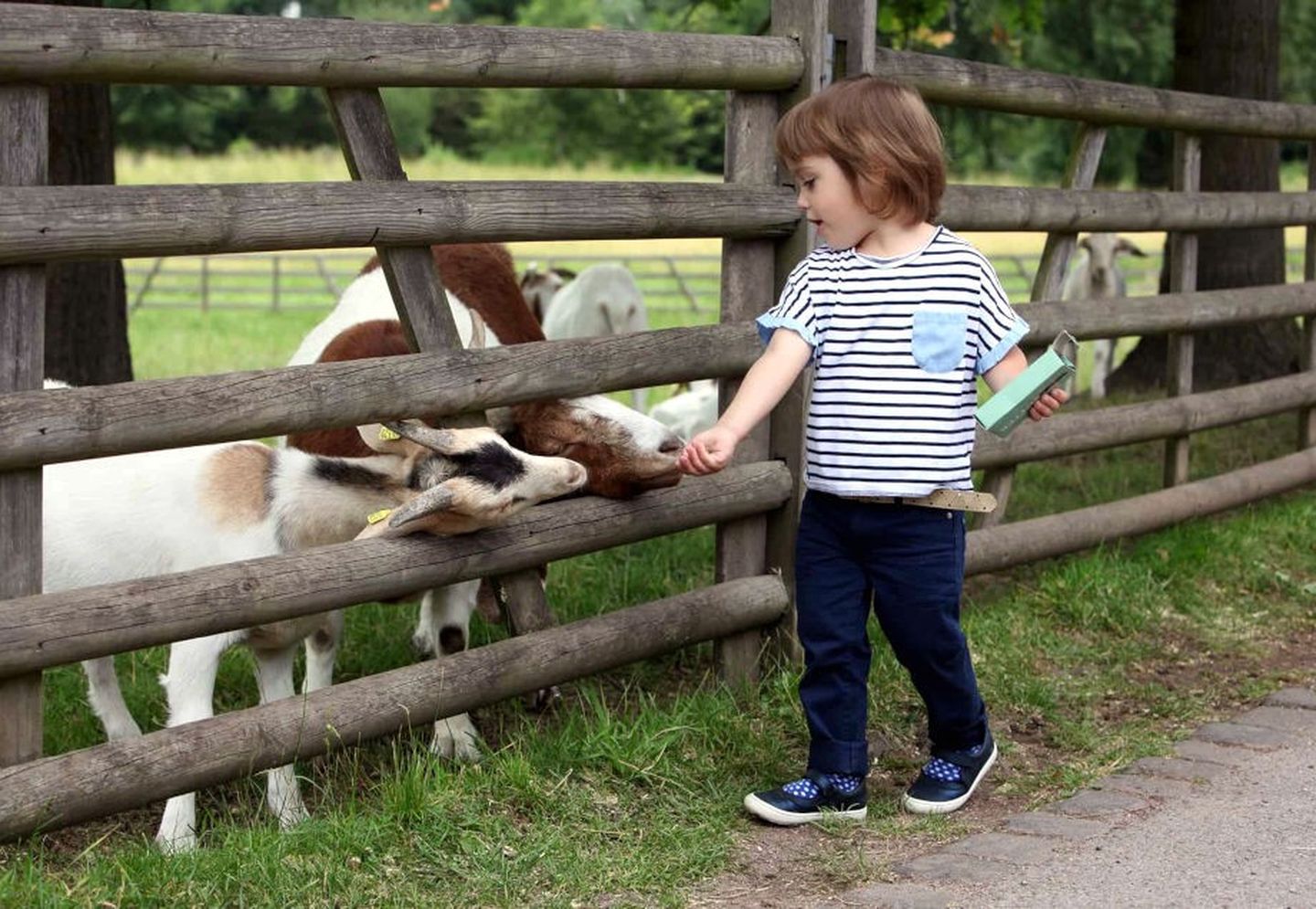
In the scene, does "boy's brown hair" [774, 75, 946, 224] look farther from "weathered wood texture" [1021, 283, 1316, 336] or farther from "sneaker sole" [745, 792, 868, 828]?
"weathered wood texture" [1021, 283, 1316, 336]

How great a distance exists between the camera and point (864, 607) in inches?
164

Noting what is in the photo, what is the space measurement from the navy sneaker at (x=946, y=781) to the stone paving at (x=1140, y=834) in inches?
6.0

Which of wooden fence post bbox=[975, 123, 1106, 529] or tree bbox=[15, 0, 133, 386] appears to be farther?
tree bbox=[15, 0, 133, 386]

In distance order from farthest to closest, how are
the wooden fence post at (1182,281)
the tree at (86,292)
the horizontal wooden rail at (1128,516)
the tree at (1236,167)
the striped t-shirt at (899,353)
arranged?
the tree at (1236,167) < the wooden fence post at (1182,281) < the tree at (86,292) < the horizontal wooden rail at (1128,516) < the striped t-shirt at (899,353)

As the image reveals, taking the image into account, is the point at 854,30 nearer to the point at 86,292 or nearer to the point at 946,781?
the point at 946,781

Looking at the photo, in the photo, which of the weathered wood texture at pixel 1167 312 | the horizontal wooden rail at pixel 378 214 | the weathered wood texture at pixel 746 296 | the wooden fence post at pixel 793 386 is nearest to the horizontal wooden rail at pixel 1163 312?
the weathered wood texture at pixel 1167 312

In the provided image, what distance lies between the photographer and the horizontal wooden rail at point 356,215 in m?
3.43

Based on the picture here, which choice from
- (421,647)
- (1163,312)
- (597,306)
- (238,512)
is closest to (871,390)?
(238,512)

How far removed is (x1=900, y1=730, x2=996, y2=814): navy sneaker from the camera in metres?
4.25

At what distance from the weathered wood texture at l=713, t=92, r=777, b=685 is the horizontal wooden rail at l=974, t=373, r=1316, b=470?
98 cm

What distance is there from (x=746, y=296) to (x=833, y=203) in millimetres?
1080

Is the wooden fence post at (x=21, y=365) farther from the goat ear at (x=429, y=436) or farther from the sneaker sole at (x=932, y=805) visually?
the sneaker sole at (x=932, y=805)

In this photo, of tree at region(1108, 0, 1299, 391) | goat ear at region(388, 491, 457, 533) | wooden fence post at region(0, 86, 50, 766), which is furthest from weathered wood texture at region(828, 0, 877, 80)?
tree at region(1108, 0, 1299, 391)

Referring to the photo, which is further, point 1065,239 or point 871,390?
point 1065,239
